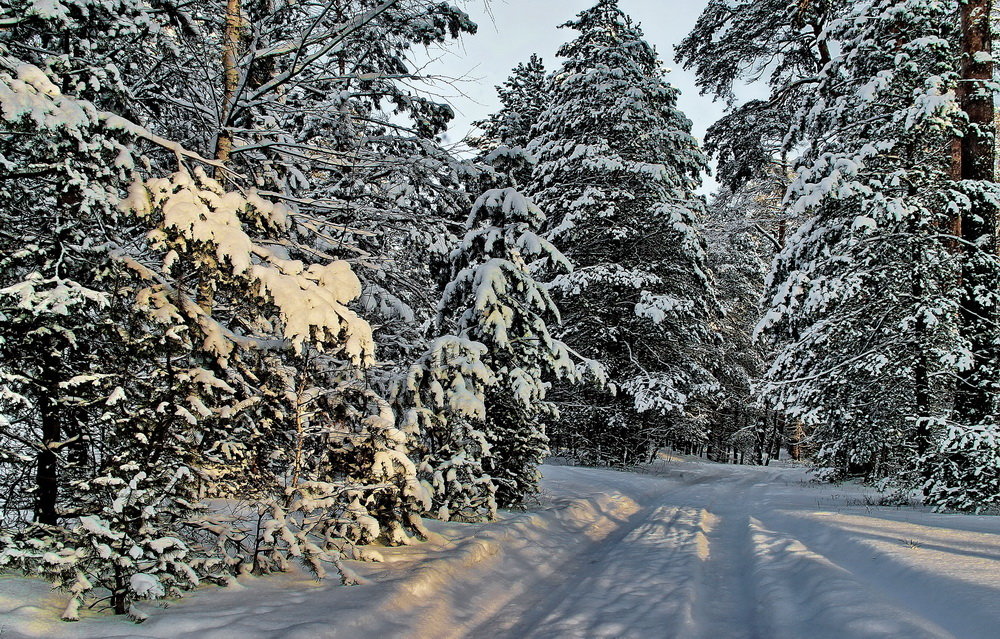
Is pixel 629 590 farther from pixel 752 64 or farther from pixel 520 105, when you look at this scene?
pixel 520 105

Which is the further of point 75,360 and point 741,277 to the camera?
point 741,277

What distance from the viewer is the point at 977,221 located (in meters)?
9.38

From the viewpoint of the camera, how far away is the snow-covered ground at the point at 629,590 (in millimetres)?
3801

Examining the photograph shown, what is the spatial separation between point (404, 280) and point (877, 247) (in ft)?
33.8

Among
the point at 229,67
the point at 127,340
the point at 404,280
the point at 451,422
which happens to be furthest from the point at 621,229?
the point at 127,340

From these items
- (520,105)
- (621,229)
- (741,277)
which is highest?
(520,105)

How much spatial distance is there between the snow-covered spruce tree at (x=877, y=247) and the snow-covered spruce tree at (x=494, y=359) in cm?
627

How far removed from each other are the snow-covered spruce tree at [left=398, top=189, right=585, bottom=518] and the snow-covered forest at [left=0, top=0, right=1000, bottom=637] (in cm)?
6

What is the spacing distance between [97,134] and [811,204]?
11567 millimetres

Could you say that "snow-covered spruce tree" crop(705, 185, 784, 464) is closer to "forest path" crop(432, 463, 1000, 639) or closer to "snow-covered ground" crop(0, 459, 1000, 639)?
"forest path" crop(432, 463, 1000, 639)

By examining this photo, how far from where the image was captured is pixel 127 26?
16.8 ft

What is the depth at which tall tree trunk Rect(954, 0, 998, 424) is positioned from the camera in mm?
9078

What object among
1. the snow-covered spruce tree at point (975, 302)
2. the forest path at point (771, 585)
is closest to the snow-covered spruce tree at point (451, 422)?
the forest path at point (771, 585)

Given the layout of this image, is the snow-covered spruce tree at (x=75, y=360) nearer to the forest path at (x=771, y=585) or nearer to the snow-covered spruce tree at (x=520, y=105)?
the forest path at (x=771, y=585)
